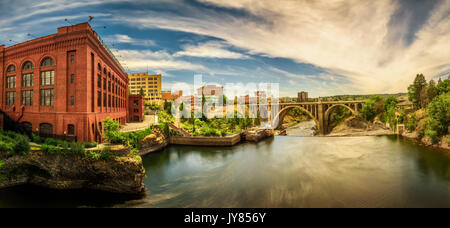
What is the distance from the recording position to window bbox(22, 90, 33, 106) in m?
23.6

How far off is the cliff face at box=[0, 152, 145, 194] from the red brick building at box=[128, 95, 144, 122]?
96.8 feet

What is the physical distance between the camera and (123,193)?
15.8m

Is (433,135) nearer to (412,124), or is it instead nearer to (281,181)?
(412,124)

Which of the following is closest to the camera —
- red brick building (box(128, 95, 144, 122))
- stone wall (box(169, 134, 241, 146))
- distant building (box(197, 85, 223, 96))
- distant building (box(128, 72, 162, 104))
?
stone wall (box(169, 134, 241, 146))

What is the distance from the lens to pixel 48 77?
22.3m

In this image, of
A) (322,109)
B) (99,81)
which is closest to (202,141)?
(99,81)

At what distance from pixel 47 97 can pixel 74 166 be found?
1253cm

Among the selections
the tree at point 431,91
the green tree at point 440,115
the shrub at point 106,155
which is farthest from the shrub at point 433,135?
the shrub at point 106,155

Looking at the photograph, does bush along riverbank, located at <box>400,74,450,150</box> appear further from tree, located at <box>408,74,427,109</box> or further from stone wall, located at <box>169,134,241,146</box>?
stone wall, located at <box>169,134,241,146</box>

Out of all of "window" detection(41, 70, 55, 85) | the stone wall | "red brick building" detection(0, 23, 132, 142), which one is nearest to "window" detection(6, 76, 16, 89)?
"red brick building" detection(0, 23, 132, 142)

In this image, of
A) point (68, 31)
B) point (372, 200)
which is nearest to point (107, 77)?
point (68, 31)

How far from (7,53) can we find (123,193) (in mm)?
28062
